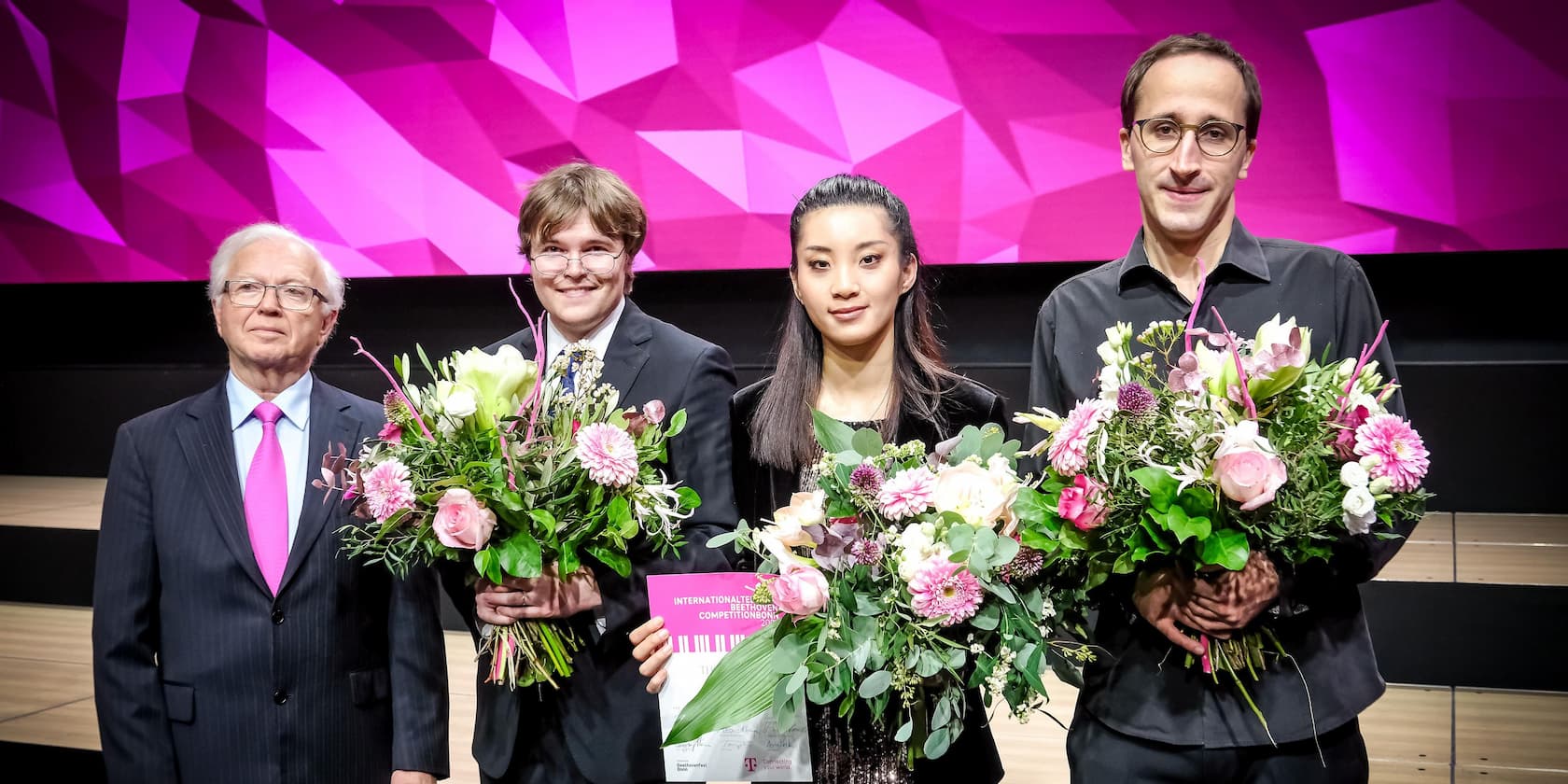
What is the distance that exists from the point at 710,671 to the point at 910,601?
35cm

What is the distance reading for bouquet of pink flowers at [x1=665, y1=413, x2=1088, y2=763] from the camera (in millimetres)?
1377

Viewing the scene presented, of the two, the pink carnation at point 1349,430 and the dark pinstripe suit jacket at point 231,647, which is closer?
the pink carnation at point 1349,430

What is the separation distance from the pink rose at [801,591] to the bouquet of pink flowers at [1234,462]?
258mm

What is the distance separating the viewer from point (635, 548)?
180cm

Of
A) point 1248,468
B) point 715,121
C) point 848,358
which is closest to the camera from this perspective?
point 1248,468

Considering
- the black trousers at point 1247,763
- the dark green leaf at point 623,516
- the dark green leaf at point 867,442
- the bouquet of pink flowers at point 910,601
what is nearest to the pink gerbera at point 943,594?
the bouquet of pink flowers at point 910,601

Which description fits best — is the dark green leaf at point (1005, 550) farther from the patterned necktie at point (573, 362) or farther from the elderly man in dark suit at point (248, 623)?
the elderly man in dark suit at point (248, 623)

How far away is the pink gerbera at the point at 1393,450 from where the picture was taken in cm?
130

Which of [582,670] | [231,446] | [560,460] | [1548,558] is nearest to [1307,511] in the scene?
[560,460]

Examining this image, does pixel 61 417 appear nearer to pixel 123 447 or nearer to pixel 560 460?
pixel 123 447

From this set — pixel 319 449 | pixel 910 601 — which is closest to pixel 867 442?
pixel 910 601

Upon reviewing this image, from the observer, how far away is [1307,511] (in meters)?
1.34

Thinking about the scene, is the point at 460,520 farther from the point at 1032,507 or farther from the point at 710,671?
the point at 1032,507

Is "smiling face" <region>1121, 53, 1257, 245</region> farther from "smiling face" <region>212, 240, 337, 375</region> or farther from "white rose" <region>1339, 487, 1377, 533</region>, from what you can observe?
"smiling face" <region>212, 240, 337, 375</region>
